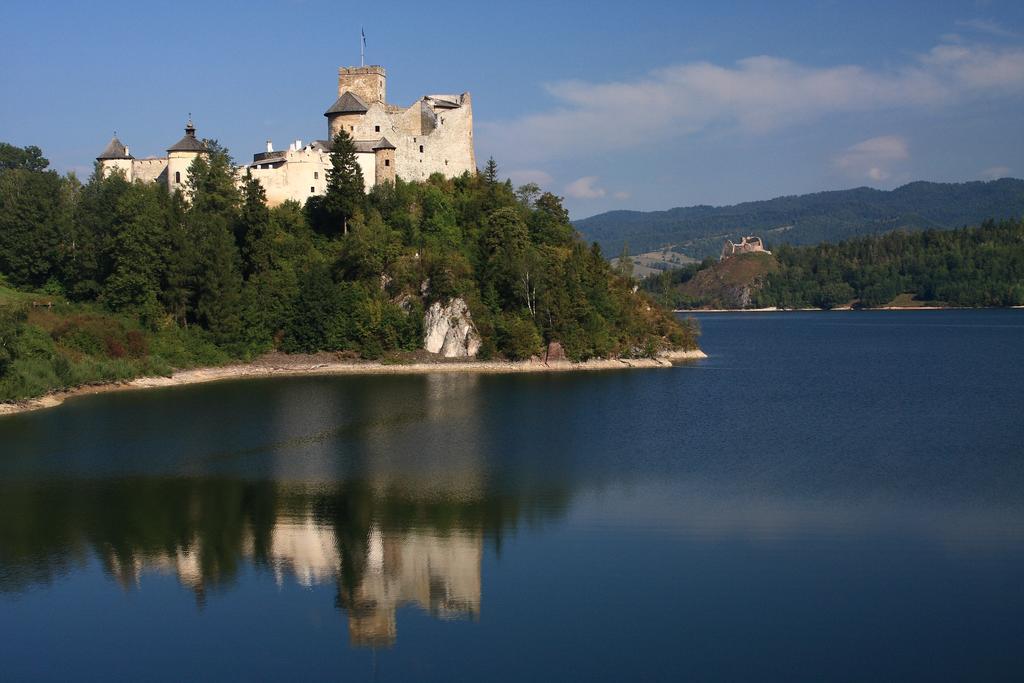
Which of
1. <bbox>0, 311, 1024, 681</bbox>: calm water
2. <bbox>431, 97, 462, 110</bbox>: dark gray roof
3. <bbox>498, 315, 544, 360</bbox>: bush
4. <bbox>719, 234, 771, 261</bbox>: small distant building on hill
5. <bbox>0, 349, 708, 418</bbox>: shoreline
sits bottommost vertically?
<bbox>0, 311, 1024, 681</bbox>: calm water

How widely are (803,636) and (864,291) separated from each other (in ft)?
439

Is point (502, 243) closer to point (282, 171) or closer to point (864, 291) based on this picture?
point (282, 171)

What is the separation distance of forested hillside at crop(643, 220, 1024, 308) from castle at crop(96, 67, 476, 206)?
75.2 m

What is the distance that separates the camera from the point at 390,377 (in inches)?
1769

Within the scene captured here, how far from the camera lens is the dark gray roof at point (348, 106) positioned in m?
50.5

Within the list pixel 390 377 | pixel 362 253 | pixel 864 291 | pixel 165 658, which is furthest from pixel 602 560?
pixel 864 291

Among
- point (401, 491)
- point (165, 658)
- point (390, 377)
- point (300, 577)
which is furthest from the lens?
point (390, 377)

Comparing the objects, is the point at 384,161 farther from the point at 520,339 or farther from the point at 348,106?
the point at 520,339

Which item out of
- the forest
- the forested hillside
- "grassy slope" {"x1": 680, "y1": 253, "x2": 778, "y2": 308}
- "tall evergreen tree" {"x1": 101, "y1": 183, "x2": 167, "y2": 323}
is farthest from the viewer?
"grassy slope" {"x1": 680, "y1": 253, "x2": 778, "y2": 308}

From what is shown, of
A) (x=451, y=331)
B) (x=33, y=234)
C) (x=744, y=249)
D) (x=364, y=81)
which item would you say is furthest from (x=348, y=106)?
(x=744, y=249)

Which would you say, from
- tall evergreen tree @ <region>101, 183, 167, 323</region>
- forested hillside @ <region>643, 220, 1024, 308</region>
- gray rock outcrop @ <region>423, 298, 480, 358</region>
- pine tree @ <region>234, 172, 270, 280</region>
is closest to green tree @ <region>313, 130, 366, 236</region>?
pine tree @ <region>234, 172, 270, 280</region>

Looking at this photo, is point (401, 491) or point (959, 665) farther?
point (401, 491)

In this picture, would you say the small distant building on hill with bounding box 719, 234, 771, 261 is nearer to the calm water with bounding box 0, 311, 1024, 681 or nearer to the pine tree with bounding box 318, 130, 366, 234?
the pine tree with bounding box 318, 130, 366, 234

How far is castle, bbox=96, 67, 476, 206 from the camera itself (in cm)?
4969
